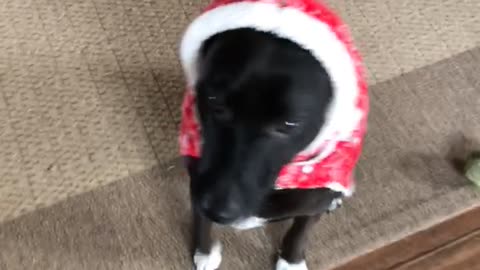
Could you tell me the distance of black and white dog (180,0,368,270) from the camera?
0.93 metres

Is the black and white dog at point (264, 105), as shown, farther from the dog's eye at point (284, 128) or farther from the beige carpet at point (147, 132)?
the beige carpet at point (147, 132)

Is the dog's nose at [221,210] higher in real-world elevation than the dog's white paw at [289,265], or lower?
higher

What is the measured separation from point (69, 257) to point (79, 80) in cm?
35

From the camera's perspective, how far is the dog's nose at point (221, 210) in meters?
1.01

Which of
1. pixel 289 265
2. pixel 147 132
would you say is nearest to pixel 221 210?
pixel 289 265

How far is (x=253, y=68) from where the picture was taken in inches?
36.4

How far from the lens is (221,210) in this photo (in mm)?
1016

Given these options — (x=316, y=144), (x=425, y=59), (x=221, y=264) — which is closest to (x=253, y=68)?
(x=316, y=144)

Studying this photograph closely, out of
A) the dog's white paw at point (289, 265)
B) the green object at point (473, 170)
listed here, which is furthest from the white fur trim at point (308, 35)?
the green object at point (473, 170)

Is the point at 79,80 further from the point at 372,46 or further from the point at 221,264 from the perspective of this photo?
the point at 372,46

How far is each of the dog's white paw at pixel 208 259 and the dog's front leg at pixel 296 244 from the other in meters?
0.10

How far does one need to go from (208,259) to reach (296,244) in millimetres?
148

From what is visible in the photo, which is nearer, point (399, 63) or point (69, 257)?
point (69, 257)

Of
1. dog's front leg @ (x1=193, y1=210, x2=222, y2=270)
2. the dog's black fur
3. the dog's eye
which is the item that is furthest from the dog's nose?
dog's front leg @ (x1=193, y1=210, x2=222, y2=270)
